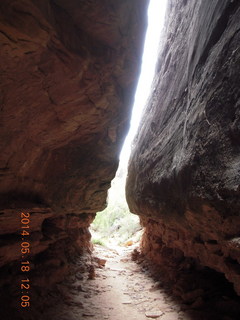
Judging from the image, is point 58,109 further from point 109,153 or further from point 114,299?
point 114,299

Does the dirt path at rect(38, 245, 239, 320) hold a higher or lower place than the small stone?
higher

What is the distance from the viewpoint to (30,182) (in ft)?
17.7

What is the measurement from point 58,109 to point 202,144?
2.55 meters

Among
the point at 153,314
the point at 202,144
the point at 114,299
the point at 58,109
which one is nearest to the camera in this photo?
the point at 202,144

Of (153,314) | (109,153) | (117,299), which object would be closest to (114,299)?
(117,299)

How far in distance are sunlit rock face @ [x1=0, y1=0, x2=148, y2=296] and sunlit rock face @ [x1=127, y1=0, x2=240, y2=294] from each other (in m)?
1.11

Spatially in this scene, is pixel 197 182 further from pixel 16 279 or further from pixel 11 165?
pixel 16 279

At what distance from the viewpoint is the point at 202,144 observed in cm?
356

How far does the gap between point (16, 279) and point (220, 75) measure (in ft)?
17.8

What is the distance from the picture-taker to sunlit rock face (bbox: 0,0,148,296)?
131 inches

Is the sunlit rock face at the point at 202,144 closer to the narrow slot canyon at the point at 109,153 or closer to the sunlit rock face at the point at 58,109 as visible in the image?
the narrow slot canyon at the point at 109,153

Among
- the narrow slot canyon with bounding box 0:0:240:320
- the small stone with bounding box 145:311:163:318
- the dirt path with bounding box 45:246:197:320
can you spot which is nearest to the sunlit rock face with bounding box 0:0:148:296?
the narrow slot canyon with bounding box 0:0:240:320

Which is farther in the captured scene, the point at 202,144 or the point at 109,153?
the point at 109,153

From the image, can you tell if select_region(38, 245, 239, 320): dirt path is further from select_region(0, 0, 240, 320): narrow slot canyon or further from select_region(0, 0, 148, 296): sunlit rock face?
select_region(0, 0, 148, 296): sunlit rock face
